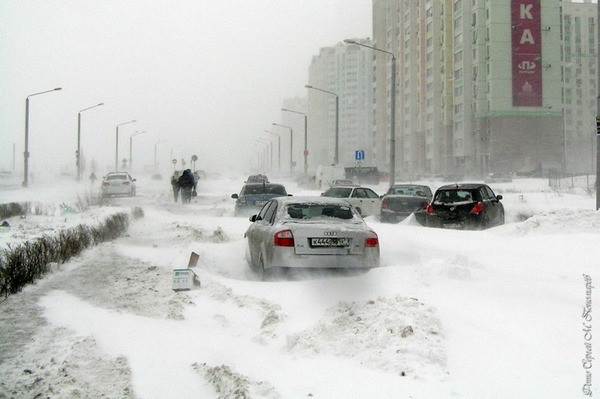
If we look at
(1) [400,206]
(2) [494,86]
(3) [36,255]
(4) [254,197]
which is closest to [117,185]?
(4) [254,197]

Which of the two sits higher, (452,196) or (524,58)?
(524,58)

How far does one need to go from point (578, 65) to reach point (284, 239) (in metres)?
124

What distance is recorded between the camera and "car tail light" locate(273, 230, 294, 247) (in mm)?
8375

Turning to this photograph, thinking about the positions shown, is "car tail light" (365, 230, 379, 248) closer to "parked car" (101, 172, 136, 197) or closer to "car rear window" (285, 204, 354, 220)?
"car rear window" (285, 204, 354, 220)

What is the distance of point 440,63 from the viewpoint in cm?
8306

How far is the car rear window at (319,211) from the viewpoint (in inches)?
356

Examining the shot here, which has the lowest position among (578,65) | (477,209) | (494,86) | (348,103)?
(477,209)

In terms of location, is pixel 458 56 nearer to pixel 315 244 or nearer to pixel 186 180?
pixel 186 180

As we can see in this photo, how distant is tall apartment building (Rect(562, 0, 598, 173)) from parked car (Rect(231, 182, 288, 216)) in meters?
102

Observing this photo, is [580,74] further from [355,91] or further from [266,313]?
[266,313]

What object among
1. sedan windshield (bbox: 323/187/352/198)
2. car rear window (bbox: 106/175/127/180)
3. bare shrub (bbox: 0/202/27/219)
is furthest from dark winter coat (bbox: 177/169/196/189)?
car rear window (bbox: 106/175/127/180)

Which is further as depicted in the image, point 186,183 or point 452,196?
point 186,183

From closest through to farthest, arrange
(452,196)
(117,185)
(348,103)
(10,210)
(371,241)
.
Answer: (371,241)
(452,196)
(10,210)
(117,185)
(348,103)

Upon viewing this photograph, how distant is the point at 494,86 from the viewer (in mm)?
70562
